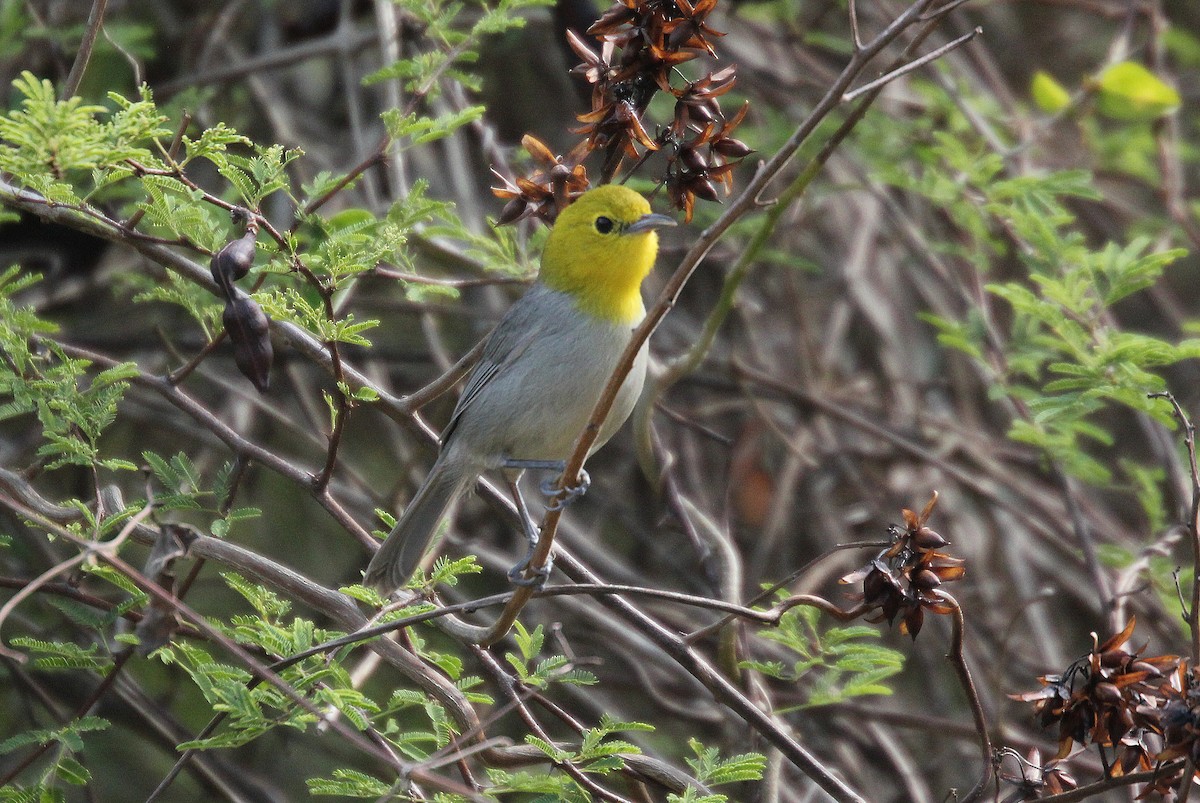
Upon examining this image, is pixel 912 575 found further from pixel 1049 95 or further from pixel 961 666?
pixel 1049 95

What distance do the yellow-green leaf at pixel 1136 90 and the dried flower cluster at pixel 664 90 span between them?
103 inches

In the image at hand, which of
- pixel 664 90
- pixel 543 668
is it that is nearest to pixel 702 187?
pixel 664 90

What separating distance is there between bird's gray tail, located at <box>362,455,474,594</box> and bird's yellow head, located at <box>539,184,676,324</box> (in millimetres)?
662

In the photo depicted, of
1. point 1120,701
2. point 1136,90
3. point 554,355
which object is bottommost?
point 1120,701

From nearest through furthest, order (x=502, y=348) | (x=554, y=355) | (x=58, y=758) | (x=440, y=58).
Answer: (x=58, y=758)
(x=440, y=58)
(x=554, y=355)
(x=502, y=348)

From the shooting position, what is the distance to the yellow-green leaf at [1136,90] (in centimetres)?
473

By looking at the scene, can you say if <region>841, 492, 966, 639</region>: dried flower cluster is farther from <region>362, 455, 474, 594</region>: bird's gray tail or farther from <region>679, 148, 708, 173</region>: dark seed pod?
<region>362, 455, 474, 594</region>: bird's gray tail

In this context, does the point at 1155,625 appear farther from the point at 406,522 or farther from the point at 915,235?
the point at 406,522

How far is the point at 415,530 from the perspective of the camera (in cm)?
348

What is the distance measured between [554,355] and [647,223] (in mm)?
479

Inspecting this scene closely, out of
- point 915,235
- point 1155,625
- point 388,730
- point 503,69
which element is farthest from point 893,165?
point 388,730

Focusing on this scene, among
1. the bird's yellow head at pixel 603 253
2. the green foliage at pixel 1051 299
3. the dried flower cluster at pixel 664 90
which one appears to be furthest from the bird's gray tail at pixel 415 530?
the green foliage at pixel 1051 299

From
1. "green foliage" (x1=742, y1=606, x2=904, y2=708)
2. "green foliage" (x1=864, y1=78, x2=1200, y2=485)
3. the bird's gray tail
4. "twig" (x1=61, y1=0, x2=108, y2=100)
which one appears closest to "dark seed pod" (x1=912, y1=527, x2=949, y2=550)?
"green foliage" (x1=742, y1=606, x2=904, y2=708)

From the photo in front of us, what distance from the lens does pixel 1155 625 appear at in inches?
174
